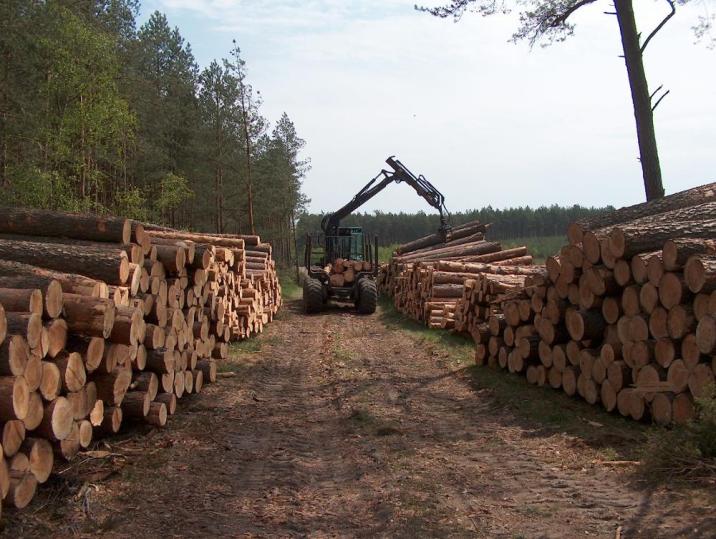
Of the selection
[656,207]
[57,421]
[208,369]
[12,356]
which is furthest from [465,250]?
[12,356]

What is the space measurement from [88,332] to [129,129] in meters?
Answer: 18.1

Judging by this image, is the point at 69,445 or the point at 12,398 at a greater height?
the point at 12,398

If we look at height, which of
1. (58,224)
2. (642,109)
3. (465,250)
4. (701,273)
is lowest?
(701,273)

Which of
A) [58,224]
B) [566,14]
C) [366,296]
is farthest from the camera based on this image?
[366,296]

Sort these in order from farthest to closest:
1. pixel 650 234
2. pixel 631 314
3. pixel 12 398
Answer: pixel 650 234 < pixel 631 314 < pixel 12 398

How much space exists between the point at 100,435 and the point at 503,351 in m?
6.13

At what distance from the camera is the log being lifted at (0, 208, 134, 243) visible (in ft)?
25.7

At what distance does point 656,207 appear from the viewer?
9.50 meters

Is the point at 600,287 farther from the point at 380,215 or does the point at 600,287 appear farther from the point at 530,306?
the point at 380,215

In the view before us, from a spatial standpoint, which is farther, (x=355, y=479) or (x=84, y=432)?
(x=84, y=432)

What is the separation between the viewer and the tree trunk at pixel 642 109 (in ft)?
36.9

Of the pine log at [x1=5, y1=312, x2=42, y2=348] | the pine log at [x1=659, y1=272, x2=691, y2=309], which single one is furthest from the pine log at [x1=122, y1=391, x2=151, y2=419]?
the pine log at [x1=659, y1=272, x2=691, y2=309]

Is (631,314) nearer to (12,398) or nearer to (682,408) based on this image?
(682,408)

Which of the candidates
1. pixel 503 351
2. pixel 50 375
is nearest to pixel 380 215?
pixel 503 351
